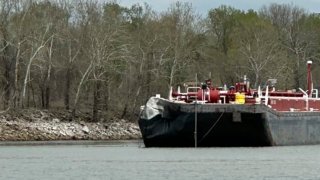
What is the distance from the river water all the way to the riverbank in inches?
1178

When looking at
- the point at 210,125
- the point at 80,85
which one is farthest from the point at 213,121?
the point at 80,85

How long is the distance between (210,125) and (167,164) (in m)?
13.8

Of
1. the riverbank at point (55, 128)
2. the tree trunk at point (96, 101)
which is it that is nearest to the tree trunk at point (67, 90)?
the tree trunk at point (96, 101)

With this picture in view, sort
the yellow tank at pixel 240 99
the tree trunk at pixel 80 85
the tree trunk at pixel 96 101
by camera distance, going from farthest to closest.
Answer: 1. the tree trunk at pixel 96 101
2. the tree trunk at pixel 80 85
3. the yellow tank at pixel 240 99

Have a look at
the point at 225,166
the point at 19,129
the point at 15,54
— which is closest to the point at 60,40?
the point at 15,54

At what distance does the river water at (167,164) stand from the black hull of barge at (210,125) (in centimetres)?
109

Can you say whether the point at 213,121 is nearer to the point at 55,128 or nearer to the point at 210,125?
the point at 210,125

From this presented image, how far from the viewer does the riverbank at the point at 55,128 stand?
104312 millimetres

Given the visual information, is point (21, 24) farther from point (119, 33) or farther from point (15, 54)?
point (119, 33)

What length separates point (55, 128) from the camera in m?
108

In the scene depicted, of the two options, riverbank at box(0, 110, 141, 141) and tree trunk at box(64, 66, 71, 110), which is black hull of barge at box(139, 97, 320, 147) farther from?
tree trunk at box(64, 66, 71, 110)

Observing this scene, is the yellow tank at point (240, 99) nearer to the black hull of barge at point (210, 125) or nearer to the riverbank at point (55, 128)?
the black hull of barge at point (210, 125)

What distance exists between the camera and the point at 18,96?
373ft

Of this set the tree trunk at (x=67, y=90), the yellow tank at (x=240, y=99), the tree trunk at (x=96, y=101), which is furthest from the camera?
the tree trunk at (x=67, y=90)
